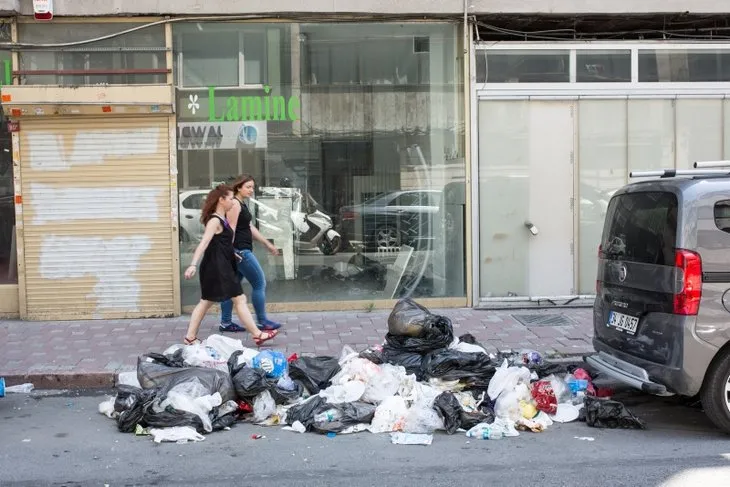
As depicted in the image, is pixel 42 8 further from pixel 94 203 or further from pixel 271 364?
pixel 271 364

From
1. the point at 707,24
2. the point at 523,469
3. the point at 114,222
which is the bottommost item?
the point at 523,469

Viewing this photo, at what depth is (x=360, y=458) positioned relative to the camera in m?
5.09

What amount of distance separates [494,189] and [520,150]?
0.63 m

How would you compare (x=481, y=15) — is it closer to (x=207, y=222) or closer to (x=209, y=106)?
(x=209, y=106)

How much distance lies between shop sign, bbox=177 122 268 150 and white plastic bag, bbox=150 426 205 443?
5.00m

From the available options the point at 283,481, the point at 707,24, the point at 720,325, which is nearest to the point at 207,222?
the point at 283,481

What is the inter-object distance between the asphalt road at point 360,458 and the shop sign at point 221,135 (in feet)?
15.2

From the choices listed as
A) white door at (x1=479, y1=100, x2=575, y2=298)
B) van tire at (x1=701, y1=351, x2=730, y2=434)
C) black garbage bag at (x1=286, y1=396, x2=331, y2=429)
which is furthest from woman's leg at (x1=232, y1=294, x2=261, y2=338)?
Result: van tire at (x1=701, y1=351, x2=730, y2=434)

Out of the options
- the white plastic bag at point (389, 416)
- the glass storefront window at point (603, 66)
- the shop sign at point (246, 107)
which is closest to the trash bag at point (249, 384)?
the white plastic bag at point (389, 416)

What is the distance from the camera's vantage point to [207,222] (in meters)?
7.79

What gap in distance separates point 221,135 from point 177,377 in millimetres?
4518

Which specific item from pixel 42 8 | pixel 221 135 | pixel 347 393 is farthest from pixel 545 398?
pixel 42 8

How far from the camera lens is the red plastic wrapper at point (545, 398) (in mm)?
5910

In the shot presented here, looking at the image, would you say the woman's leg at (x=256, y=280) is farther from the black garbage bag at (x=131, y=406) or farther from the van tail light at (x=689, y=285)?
the van tail light at (x=689, y=285)
